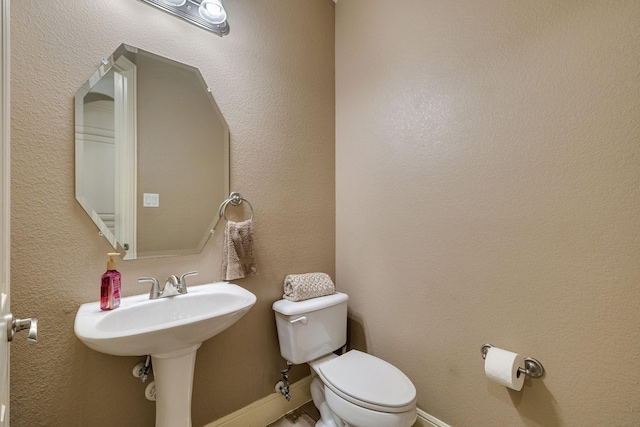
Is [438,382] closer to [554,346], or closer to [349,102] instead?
[554,346]

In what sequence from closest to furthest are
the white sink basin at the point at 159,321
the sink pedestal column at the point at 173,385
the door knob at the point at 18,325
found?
the door knob at the point at 18,325 < the white sink basin at the point at 159,321 < the sink pedestal column at the point at 173,385

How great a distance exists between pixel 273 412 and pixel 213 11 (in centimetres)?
214

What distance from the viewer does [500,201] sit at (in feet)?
3.77

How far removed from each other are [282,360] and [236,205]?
96 centimetres

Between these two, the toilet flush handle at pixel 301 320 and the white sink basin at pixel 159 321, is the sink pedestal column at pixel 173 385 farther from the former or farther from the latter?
the toilet flush handle at pixel 301 320

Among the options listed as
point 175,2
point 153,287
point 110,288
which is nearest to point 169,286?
point 153,287

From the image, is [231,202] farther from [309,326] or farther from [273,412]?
[273,412]

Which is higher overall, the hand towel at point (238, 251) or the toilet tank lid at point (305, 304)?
the hand towel at point (238, 251)

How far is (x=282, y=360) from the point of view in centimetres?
162

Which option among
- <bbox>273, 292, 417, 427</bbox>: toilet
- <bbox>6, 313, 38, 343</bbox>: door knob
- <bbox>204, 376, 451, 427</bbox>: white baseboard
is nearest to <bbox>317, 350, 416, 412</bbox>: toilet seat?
<bbox>273, 292, 417, 427</bbox>: toilet

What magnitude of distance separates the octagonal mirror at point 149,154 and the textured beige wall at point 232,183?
5 centimetres

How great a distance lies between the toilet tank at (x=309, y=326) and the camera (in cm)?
143

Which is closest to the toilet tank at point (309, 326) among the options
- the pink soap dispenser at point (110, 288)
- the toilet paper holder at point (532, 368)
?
the pink soap dispenser at point (110, 288)

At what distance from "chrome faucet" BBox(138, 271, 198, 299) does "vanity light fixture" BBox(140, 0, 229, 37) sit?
1197 mm
